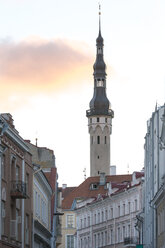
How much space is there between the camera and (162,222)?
56.7m

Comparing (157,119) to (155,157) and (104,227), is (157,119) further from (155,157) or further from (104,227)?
(104,227)

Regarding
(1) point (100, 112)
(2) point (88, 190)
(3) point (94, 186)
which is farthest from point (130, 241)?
(1) point (100, 112)

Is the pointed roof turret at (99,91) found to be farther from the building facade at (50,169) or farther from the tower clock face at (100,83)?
the building facade at (50,169)

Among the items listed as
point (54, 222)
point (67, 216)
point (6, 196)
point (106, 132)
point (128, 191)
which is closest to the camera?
point (6, 196)

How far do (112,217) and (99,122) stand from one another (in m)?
62.1

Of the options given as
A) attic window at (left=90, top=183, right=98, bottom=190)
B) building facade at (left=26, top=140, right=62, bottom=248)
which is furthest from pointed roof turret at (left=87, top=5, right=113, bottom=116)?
building facade at (left=26, top=140, right=62, bottom=248)

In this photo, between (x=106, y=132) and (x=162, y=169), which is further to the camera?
(x=106, y=132)

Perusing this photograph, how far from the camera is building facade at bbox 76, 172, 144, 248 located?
9512cm

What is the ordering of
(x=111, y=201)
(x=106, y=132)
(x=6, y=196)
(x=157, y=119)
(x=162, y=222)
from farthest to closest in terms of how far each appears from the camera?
(x=106, y=132) < (x=111, y=201) < (x=157, y=119) < (x=162, y=222) < (x=6, y=196)

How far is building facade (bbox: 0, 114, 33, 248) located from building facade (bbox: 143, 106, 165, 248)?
8889 mm

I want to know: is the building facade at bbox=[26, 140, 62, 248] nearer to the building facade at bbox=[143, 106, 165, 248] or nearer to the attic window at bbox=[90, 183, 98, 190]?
the building facade at bbox=[143, 106, 165, 248]

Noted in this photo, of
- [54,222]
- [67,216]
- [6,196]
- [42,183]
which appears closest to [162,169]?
[42,183]

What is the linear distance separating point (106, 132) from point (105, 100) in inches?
283

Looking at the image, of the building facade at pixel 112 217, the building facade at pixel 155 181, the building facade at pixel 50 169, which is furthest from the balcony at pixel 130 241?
the building facade at pixel 50 169
